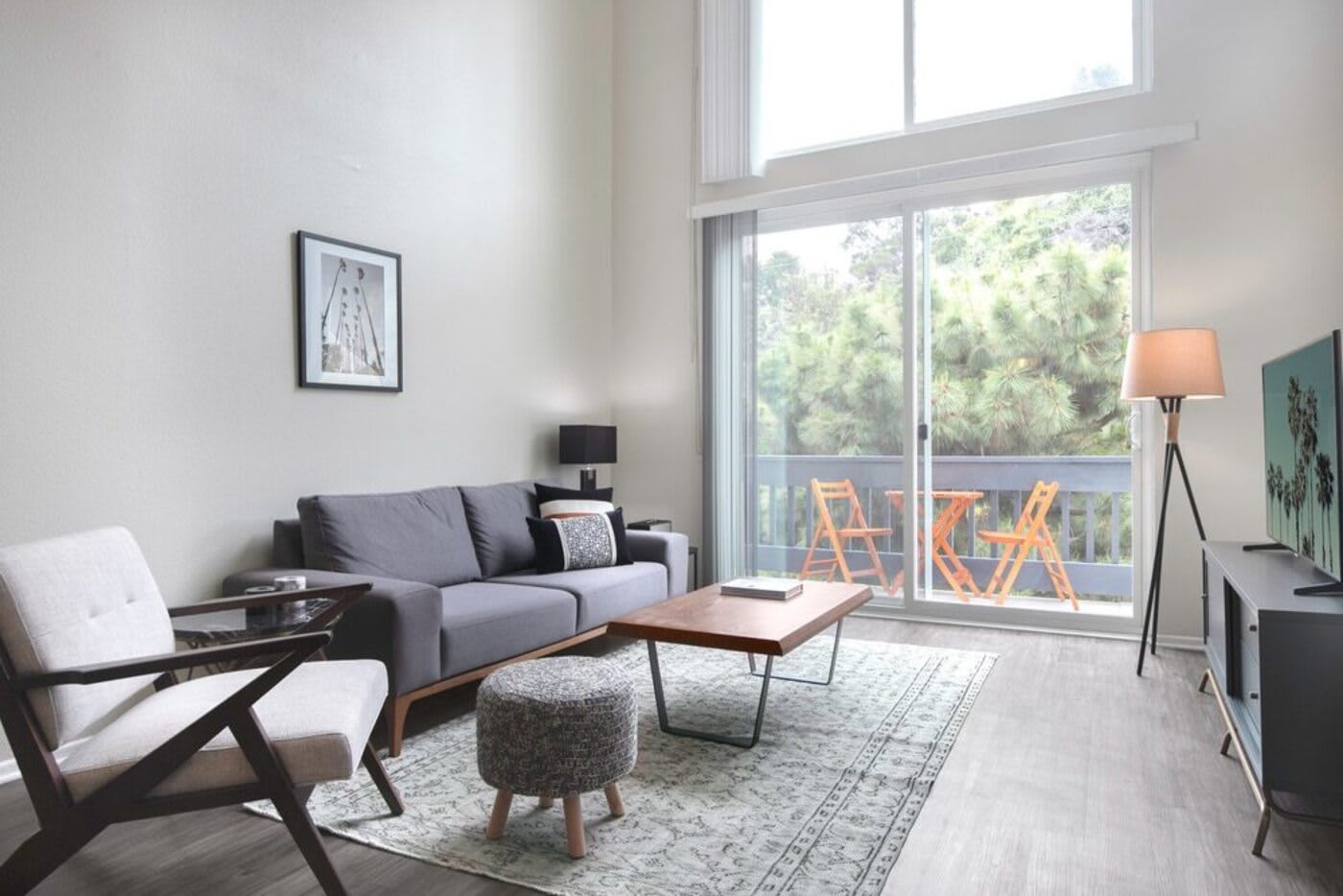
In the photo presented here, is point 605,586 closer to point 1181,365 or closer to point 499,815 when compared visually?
point 499,815

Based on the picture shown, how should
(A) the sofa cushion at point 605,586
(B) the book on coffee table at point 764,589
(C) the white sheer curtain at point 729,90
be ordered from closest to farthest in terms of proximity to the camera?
1. (B) the book on coffee table at point 764,589
2. (A) the sofa cushion at point 605,586
3. (C) the white sheer curtain at point 729,90

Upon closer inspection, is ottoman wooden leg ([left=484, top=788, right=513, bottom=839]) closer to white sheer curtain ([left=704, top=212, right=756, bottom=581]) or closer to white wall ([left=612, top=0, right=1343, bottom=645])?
white sheer curtain ([left=704, top=212, right=756, bottom=581])

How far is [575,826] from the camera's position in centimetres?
213

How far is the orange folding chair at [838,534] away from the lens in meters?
5.09

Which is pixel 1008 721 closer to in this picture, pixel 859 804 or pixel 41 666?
pixel 859 804

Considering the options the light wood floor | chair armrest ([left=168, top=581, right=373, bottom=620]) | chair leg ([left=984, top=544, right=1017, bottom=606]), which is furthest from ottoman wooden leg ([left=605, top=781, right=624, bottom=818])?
chair leg ([left=984, top=544, right=1017, bottom=606])

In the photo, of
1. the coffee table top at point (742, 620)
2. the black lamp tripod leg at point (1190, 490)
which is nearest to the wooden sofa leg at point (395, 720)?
the coffee table top at point (742, 620)

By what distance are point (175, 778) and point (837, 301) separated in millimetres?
4354

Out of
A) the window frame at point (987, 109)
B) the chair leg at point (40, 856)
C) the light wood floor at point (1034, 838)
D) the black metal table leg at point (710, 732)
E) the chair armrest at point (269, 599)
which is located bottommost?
the light wood floor at point (1034, 838)

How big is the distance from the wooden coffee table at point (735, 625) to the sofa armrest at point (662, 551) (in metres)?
0.92

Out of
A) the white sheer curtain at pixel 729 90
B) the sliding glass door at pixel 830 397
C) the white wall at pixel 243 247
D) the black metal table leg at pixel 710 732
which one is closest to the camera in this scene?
the white wall at pixel 243 247

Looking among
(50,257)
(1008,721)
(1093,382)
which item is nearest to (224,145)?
(50,257)

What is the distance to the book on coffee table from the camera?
3.46 meters

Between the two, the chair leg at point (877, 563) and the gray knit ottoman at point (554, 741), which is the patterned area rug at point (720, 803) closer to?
the gray knit ottoman at point (554, 741)
